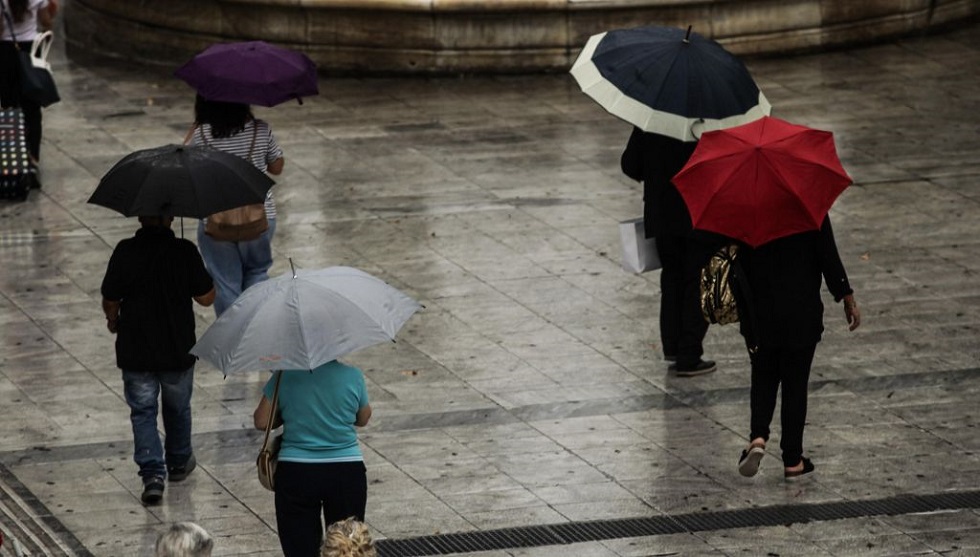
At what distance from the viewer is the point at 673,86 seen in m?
11.0

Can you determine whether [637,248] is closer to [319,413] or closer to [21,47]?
[319,413]

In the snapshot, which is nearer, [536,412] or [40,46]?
[536,412]

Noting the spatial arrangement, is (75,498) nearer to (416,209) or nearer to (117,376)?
(117,376)

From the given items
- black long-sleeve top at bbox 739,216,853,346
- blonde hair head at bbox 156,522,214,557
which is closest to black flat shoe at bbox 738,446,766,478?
black long-sleeve top at bbox 739,216,853,346

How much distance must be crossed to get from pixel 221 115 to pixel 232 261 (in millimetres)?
833

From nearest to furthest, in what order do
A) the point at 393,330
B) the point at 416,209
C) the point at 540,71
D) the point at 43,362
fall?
1. the point at 393,330
2. the point at 43,362
3. the point at 416,209
4. the point at 540,71

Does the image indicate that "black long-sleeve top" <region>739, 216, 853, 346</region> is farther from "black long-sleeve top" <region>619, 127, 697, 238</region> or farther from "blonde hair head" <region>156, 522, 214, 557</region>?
"blonde hair head" <region>156, 522, 214, 557</region>

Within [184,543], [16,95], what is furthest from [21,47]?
[184,543]

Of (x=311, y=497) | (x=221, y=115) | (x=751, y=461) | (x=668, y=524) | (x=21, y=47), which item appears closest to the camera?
(x=311, y=497)

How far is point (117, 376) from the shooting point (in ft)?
37.7

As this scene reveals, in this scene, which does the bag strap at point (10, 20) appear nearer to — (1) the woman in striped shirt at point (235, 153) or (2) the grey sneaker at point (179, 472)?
(1) the woman in striped shirt at point (235, 153)

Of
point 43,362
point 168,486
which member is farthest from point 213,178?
point 43,362

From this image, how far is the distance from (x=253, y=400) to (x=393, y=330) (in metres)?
3.50

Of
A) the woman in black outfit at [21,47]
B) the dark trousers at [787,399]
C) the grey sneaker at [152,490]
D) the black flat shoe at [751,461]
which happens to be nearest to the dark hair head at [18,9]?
the woman in black outfit at [21,47]
